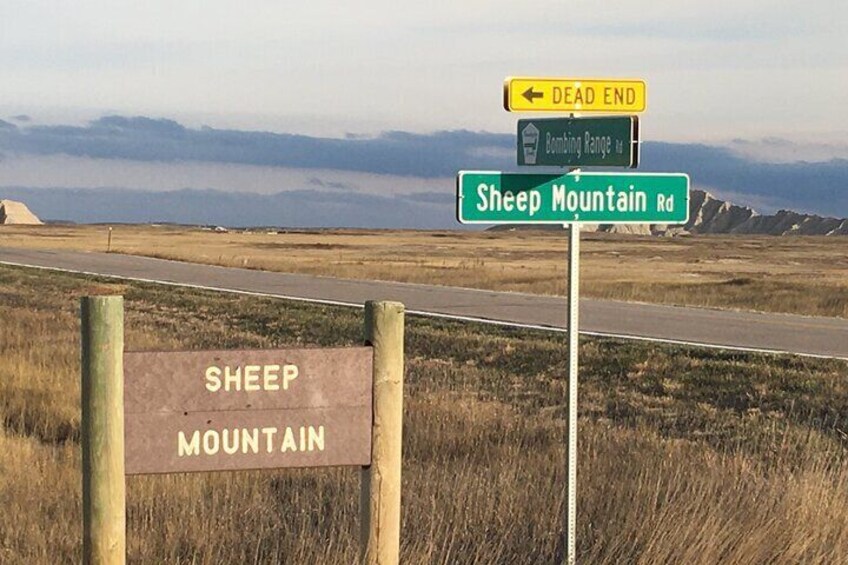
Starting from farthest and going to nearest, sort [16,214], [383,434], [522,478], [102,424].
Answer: [16,214]
[522,478]
[383,434]
[102,424]

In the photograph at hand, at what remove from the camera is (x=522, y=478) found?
6.42 metres

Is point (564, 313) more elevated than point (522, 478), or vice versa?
point (522, 478)

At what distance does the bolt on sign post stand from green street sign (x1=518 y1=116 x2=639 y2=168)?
1570 millimetres

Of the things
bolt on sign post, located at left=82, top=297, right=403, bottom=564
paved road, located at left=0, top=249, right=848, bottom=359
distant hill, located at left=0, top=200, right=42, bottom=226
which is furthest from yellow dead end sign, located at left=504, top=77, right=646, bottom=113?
distant hill, located at left=0, top=200, right=42, bottom=226

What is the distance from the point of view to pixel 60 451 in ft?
24.0

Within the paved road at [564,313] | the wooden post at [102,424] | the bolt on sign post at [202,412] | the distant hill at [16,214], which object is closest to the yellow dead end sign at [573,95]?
the bolt on sign post at [202,412]

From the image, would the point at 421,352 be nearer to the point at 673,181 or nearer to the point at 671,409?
the point at 671,409

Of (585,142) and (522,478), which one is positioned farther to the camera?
(522,478)

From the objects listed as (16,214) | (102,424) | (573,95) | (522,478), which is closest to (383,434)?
(102,424)

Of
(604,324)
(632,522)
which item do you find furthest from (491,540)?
(604,324)

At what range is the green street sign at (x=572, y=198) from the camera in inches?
189

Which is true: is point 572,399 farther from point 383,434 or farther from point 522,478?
point 522,478

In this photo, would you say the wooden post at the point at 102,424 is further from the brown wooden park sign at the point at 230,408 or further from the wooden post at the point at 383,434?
the wooden post at the point at 383,434

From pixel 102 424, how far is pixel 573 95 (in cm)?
254
